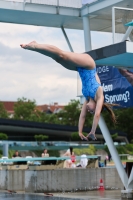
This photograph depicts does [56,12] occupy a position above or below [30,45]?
above

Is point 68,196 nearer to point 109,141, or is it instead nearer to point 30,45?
point 109,141

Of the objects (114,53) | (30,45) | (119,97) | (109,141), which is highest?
(114,53)

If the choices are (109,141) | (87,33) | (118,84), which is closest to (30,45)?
(118,84)

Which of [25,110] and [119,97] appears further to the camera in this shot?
[25,110]

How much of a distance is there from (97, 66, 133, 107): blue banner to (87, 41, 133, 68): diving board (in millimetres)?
3259

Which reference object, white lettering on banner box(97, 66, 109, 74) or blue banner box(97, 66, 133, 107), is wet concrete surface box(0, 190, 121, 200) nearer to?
blue banner box(97, 66, 133, 107)

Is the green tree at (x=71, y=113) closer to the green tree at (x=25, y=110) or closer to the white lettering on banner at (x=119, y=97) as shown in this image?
the green tree at (x=25, y=110)

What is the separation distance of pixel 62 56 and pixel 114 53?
6.99 m

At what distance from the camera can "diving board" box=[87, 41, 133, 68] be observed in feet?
48.9

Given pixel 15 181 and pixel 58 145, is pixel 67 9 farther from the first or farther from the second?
pixel 58 145

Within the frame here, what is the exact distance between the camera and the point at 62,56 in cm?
823

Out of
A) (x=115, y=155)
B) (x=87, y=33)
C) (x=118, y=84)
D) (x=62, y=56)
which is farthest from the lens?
(x=115, y=155)

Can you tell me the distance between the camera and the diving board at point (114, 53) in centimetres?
1491

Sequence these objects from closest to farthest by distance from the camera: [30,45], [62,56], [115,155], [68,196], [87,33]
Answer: [30,45], [62,56], [87,33], [115,155], [68,196]
